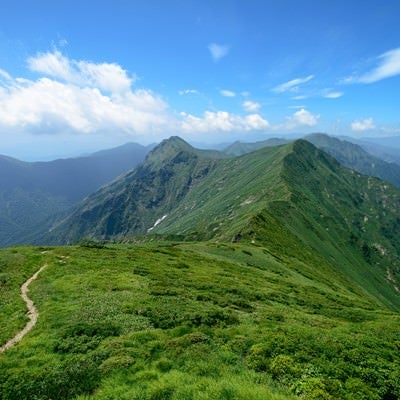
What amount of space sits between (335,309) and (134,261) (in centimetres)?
3075

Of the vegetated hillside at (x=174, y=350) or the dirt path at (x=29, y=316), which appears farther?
the dirt path at (x=29, y=316)

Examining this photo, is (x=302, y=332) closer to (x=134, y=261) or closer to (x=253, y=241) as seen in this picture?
(x=134, y=261)

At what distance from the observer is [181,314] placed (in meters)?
27.4

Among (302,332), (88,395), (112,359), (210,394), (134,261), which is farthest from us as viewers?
(134,261)

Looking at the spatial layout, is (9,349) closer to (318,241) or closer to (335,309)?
(335,309)

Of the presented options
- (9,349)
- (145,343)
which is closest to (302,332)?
(145,343)

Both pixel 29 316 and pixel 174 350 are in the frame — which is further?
pixel 29 316

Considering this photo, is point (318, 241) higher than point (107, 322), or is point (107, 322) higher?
point (107, 322)

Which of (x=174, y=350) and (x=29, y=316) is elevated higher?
(x=174, y=350)

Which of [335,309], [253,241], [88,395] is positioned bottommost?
[253,241]

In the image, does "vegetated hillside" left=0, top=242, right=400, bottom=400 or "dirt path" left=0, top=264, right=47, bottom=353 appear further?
"dirt path" left=0, top=264, right=47, bottom=353

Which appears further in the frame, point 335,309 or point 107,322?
point 335,309

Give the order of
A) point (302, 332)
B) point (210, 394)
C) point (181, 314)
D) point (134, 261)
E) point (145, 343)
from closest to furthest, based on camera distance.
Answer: point (210, 394), point (145, 343), point (302, 332), point (181, 314), point (134, 261)

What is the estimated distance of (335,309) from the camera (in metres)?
47.5
